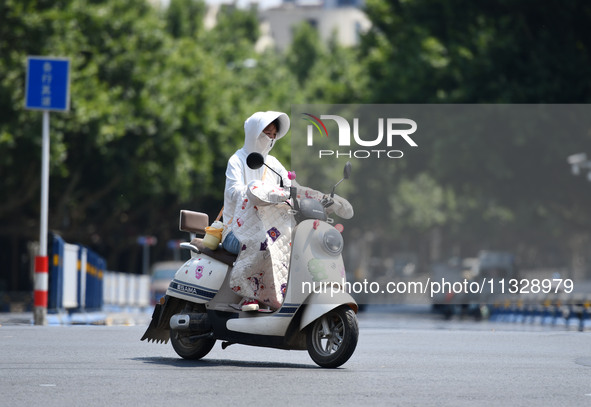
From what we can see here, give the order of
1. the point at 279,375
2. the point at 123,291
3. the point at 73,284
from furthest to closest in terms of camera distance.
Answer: the point at 123,291
the point at 73,284
the point at 279,375

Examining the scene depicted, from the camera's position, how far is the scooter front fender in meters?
9.23

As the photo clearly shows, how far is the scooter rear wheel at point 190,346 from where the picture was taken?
33.2 ft

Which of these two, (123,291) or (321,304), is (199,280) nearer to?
(321,304)

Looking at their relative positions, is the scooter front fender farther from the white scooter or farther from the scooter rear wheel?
the scooter rear wheel

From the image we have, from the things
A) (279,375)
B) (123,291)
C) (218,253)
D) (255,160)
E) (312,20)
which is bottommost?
(279,375)

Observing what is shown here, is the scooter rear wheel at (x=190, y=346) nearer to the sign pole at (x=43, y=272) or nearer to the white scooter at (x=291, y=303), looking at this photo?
the white scooter at (x=291, y=303)

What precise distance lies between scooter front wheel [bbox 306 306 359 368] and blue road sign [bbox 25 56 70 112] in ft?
34.7

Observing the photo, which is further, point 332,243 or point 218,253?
point 218,253

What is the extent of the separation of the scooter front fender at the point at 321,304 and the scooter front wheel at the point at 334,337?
0.08 m

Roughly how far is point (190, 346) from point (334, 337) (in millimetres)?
1382

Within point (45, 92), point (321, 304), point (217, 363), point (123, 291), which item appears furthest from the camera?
point (123, 291)

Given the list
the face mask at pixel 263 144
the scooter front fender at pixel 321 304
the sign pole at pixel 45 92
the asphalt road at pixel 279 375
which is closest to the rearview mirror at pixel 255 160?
the face mask at pixel 263 144

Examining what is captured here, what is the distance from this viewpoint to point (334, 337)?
9406 mm

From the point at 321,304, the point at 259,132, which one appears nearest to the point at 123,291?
the point at 259,132
